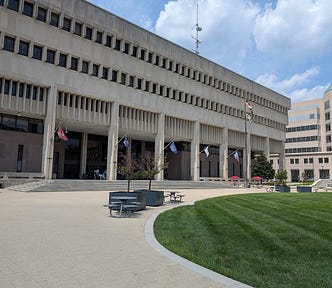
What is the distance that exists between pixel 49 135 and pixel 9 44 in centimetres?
1013

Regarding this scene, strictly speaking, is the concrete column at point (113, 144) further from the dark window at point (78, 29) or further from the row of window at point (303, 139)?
the row of window at point (303, 139)

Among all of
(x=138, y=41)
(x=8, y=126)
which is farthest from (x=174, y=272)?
(x=138, y=41)

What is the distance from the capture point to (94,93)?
130 ft

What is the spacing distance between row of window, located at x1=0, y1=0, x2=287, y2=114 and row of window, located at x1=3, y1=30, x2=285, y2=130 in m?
1.38

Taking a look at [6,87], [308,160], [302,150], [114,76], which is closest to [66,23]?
[114,76]

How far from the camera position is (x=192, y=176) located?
5300 centimetres

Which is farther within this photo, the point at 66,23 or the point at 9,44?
the point at 66,23

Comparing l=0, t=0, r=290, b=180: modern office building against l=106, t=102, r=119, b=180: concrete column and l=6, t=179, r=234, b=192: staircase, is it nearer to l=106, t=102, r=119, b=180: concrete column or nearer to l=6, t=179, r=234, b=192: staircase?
l=106, t=102, r=119, b=180: concrete column

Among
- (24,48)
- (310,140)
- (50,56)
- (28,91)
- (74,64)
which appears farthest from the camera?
(310,140)

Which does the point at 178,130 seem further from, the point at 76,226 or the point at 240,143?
the point at 76,226

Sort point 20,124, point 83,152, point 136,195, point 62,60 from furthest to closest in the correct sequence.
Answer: point 83,152
point 20,124
point 62,60
point 136,195

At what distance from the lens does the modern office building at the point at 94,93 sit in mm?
34281

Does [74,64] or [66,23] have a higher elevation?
[66,23]

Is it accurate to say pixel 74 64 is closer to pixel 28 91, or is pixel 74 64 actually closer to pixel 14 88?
pixel 28 91
